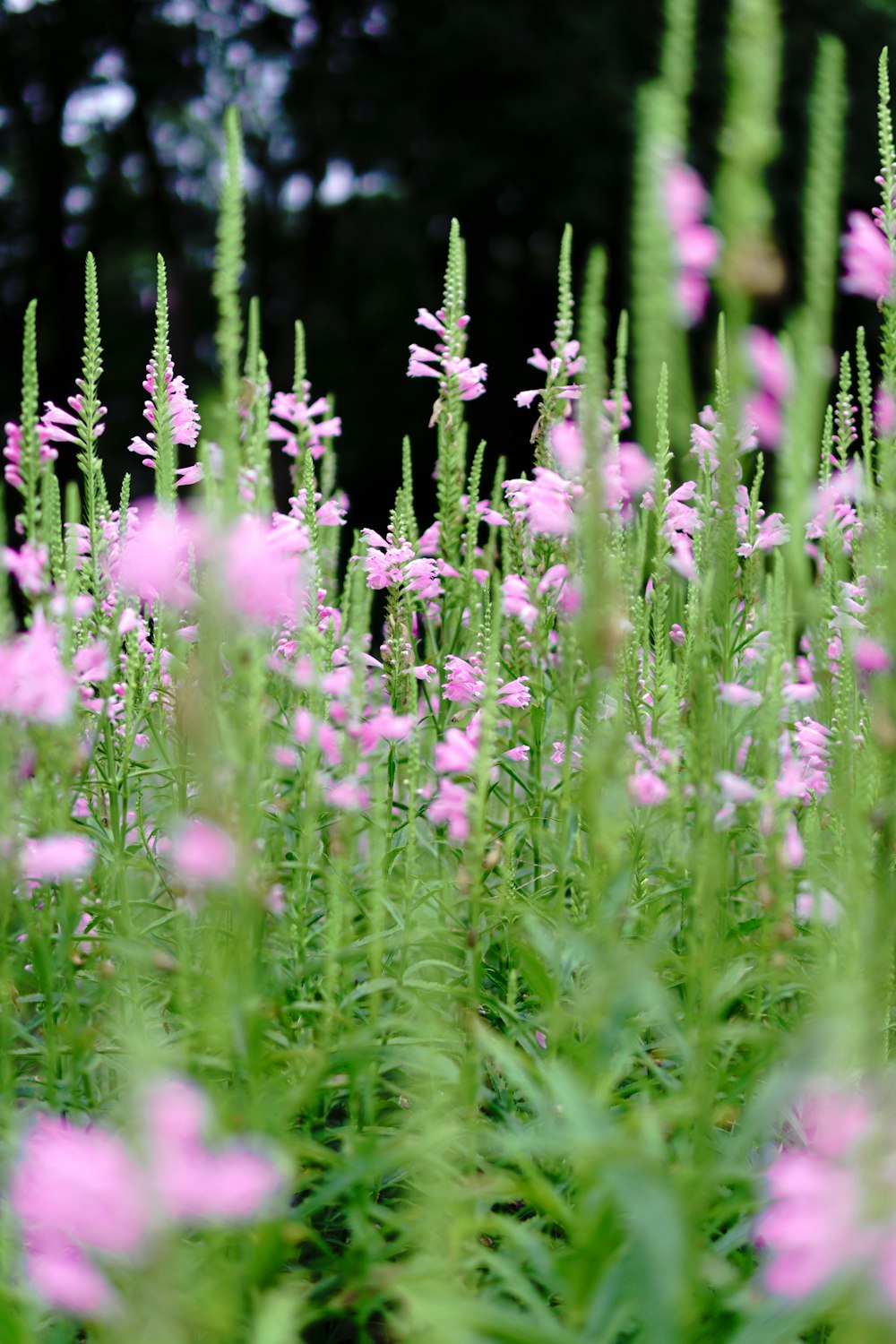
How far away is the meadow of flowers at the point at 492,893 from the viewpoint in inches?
55.7

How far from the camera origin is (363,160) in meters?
17.0

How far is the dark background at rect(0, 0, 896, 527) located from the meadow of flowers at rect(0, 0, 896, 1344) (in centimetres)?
1229

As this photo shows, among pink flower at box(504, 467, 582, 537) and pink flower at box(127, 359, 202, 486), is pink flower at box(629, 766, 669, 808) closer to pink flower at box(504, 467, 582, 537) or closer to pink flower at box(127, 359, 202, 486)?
pink flower at box(504, 467, 582, 537)

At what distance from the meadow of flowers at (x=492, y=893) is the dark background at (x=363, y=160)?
12285 mm

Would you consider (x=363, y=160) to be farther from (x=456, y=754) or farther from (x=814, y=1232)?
(x=814, y=1232)

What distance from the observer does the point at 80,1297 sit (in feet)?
4.17

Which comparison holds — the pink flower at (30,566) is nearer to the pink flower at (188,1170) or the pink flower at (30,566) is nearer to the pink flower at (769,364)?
the pink flower at (188,1170)

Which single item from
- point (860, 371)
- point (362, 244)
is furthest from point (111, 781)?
point (362, 244)

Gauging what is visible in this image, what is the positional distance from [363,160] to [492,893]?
52.1 ft

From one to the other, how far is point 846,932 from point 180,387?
218cm

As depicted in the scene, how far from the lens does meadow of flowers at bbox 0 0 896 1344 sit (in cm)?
141

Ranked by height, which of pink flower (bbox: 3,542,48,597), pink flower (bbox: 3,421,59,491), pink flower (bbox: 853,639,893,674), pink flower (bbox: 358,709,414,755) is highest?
pink flower (bbox: 3,421,59,491)

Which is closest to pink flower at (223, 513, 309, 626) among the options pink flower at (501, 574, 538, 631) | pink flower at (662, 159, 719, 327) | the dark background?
pink flower at (662, 159, 719, 327)

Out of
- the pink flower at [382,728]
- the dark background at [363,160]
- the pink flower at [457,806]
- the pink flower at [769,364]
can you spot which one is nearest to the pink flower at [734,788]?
the pink flower at [457,806]
